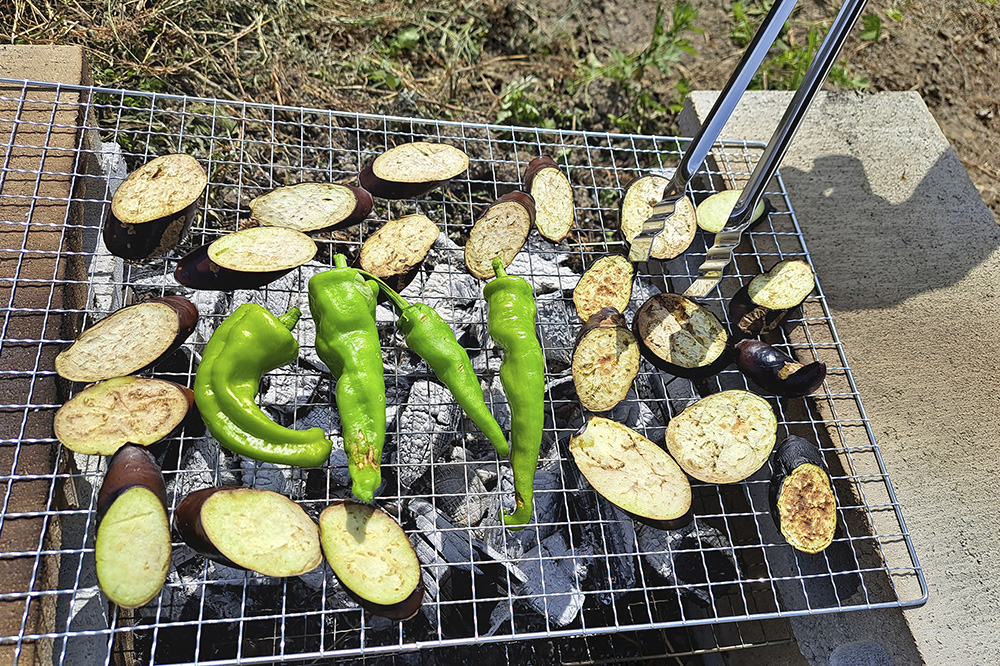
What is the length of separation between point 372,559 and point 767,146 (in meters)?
2.02

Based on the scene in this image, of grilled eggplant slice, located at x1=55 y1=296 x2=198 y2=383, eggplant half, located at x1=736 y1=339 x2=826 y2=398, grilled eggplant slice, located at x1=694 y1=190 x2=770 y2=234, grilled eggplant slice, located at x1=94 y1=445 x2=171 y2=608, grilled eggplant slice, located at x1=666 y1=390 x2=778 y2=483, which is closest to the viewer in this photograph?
grilled eggplant slice, located at x1=94 y1=445 x2=171 y2=608

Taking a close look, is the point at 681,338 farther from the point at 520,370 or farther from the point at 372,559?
the point at 372,559

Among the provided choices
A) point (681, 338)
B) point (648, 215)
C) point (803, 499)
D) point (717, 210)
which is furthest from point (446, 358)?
point (717, 210)

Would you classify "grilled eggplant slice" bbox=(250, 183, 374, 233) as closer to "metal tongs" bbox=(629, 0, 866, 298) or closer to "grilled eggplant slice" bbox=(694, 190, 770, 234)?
"metal tongs" bbox=(629, 0, 866, 298)

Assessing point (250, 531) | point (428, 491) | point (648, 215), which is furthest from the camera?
point (648, 215)

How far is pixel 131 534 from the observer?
6.58ft

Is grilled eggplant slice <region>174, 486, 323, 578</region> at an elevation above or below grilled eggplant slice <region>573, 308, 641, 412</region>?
below

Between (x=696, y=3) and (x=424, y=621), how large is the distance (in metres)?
4.54

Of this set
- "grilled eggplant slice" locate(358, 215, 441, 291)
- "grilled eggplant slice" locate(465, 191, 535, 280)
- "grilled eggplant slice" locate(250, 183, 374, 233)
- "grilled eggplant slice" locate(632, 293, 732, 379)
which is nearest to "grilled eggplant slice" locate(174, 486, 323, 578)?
"grilled eggplant slice" locate(358, 215, 441, 291)

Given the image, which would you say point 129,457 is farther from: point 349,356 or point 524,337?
point 524,337

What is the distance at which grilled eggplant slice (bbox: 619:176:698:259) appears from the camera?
3.03 m

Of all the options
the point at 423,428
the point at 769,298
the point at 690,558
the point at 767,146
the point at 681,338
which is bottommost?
the point at 690,558

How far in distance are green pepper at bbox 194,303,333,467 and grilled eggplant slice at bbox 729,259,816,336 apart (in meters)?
1.80

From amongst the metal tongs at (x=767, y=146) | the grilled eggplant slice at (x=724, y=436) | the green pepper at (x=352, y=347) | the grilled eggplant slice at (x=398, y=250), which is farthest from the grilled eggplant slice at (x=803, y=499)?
the grilled eggplant slice at (x=398, y=250)
